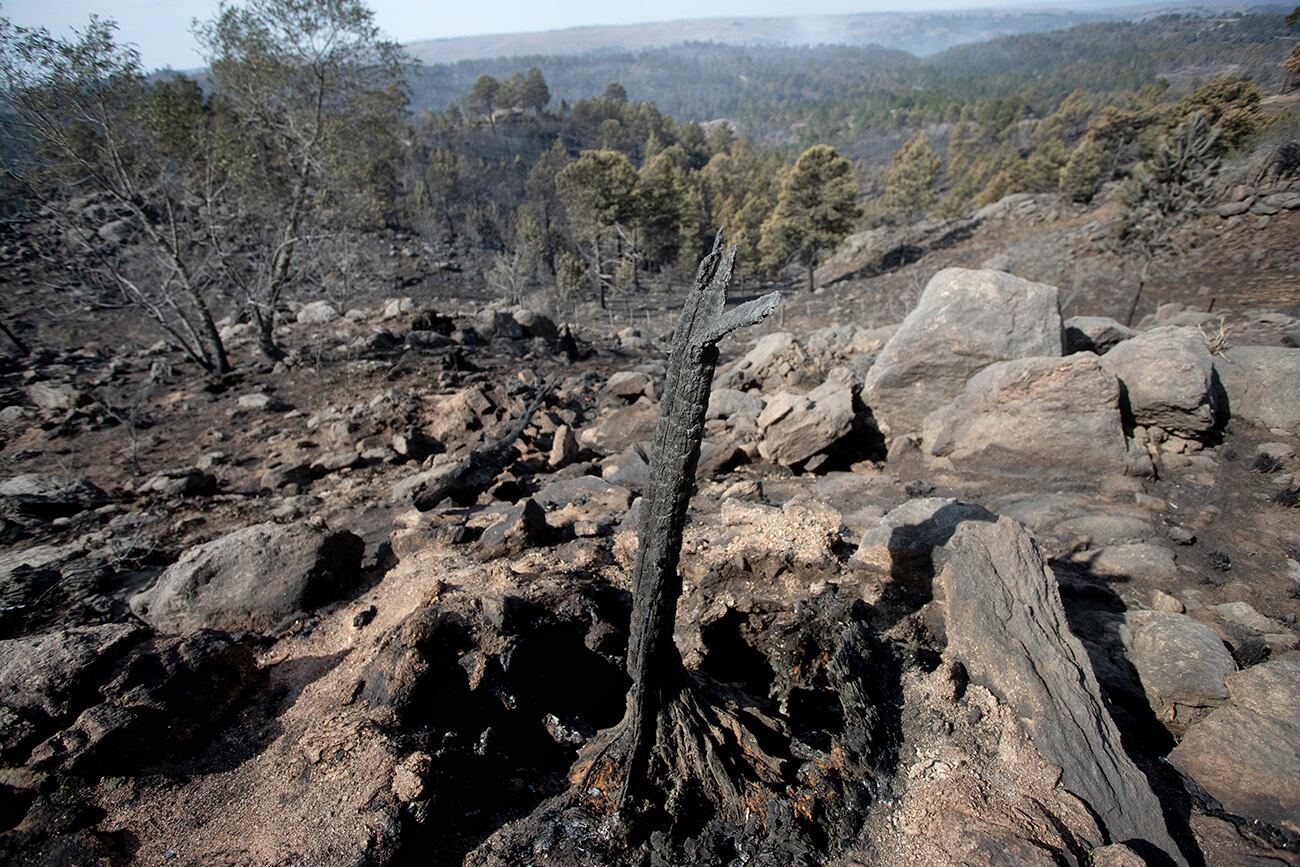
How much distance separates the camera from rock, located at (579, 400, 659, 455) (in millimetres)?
10711

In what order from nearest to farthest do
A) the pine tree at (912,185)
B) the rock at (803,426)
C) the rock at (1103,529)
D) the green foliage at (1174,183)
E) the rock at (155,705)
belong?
1. the rock at (155,705)
2. the rock at (1103,529)
3. the rock at (803,426)
4. the green foliage at (1174,183)
5. the pine tree at (912,185)


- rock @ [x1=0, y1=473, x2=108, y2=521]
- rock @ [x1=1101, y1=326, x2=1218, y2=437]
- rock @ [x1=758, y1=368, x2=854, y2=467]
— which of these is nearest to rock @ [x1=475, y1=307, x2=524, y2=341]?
rock @ [x1=0, y1=473, x2=108, y2=521]

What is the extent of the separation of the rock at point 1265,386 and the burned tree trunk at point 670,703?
25.6 feet

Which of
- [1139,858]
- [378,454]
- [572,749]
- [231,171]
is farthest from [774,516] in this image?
[231,171]

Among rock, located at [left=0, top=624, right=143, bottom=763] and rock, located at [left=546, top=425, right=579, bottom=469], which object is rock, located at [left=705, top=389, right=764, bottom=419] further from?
rock, located at [left=0, top=624, right=143, bottom=763]

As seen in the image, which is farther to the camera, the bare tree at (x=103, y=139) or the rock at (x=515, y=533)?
the bare tree at (x=103, y=139)

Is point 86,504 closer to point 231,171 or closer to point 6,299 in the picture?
point 231,171

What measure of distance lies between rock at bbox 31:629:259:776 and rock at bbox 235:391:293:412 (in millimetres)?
8928

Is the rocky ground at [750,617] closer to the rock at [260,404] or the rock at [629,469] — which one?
the rock at [629,469]

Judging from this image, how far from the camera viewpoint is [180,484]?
8.37 metres

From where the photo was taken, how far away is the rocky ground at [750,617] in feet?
10.7

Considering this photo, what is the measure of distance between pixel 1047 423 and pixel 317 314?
20.6m

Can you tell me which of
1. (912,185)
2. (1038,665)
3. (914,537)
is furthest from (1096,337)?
(912,185)

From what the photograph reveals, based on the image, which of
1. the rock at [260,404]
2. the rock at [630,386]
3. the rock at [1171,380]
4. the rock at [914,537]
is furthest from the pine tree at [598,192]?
the rock at [914,537]
